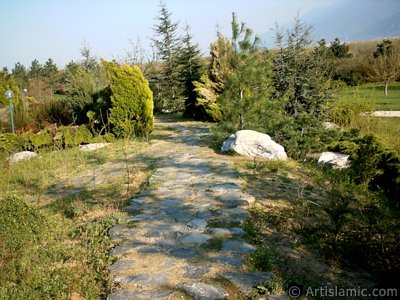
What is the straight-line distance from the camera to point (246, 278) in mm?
2602

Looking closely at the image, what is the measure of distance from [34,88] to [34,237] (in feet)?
72.7

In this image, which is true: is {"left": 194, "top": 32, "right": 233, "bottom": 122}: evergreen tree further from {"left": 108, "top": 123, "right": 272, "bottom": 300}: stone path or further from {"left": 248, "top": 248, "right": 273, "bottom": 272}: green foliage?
{"left": 248, "top": 248, "right": 273, "bottom": 272}: green foliage

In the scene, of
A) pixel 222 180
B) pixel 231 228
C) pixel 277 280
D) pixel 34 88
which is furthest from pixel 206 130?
pixel 34 88

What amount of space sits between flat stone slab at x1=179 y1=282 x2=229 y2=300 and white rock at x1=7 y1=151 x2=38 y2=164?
6092 millimetres

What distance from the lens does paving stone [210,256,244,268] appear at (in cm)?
279

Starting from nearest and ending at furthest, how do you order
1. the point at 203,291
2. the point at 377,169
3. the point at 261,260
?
the point at 203,291
the point at 261,260
the point at 377,169

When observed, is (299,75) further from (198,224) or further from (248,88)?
(198,224)

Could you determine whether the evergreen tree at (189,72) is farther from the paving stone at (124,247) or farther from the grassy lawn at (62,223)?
the paving stone at (124,247)

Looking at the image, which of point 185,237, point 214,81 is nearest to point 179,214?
point 185,237

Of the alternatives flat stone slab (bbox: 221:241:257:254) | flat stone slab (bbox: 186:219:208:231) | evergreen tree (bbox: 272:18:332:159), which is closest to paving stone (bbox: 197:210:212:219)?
flat stone slab (bbox: 186:219:208:231)

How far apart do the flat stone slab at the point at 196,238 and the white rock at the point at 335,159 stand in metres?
3.69

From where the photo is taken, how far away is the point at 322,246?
10.5ft

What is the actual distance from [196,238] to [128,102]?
5.51m

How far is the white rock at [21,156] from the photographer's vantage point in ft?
23.7
